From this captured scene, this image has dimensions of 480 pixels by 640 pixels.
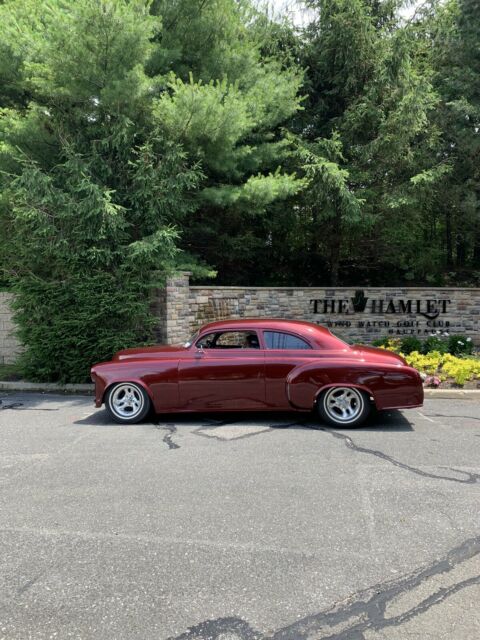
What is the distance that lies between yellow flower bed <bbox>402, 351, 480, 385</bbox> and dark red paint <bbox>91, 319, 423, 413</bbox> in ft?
8.92

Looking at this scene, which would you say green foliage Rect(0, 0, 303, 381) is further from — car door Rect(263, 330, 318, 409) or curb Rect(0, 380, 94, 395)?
car door Rect(263, 330, 318, 409)

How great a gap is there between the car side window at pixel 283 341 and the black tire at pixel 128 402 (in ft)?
5.96

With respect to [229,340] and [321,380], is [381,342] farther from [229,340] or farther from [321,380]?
[229,340]

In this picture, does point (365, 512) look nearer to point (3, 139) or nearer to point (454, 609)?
point (454, 609)

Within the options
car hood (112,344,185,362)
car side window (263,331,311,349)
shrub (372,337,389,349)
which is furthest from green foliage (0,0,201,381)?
shrub (372,337,389,349)

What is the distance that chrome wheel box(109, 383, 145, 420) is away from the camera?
664 cm

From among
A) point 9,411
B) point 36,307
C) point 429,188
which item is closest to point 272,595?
point 9,411

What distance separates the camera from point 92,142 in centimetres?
974

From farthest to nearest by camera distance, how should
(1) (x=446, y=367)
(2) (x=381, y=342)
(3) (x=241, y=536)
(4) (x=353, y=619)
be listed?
1. (2) (x=381, y=342)
2. (1) (x=446, y=367)
3. (3) (x=241, y=536)
4. (4) (x=353, y=619)

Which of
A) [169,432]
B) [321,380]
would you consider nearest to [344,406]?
[321,380]

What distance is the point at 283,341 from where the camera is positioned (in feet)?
21.6

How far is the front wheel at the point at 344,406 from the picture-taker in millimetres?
6281

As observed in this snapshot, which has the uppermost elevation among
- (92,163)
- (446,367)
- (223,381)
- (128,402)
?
(92,163)

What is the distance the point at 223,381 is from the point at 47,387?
16.0 feet
